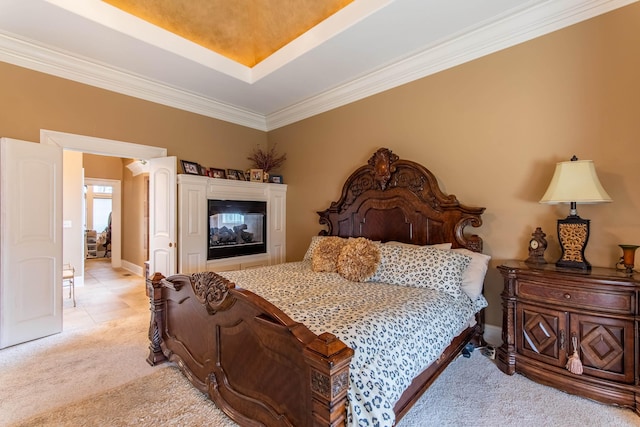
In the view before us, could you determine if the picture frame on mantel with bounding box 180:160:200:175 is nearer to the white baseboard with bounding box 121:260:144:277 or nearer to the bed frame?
the bed frame

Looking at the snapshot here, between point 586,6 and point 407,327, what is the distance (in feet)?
9.48

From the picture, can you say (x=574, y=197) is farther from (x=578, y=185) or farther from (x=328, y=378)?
(x=328, y=378)

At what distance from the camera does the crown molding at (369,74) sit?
2396 millimetres

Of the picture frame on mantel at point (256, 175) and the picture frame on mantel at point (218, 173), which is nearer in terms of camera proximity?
the picture frame on mantel at point (218, 173)

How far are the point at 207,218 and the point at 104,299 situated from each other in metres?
2.09

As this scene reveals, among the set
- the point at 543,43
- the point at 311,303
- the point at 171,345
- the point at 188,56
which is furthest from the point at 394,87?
the point at 171,345

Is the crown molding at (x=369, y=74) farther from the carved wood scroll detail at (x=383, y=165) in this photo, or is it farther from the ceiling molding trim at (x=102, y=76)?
the carved wood scroll detail at (x=383, y=165)

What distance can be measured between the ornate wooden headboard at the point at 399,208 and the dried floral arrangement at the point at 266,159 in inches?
59.1

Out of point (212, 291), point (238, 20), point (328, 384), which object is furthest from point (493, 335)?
point (238, 20)

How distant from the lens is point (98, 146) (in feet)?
11.0

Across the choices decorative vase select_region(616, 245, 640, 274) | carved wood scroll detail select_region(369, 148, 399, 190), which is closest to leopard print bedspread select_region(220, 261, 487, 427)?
decorative vase select_region(616, 245, 640, 274)

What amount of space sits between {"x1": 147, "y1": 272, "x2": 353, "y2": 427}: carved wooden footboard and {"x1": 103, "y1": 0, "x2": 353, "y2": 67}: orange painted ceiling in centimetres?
271

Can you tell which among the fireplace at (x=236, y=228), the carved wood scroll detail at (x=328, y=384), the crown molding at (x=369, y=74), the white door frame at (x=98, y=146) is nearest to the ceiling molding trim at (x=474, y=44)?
the crown molding at (x=369, y=74)

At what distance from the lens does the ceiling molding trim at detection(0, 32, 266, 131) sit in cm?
288
